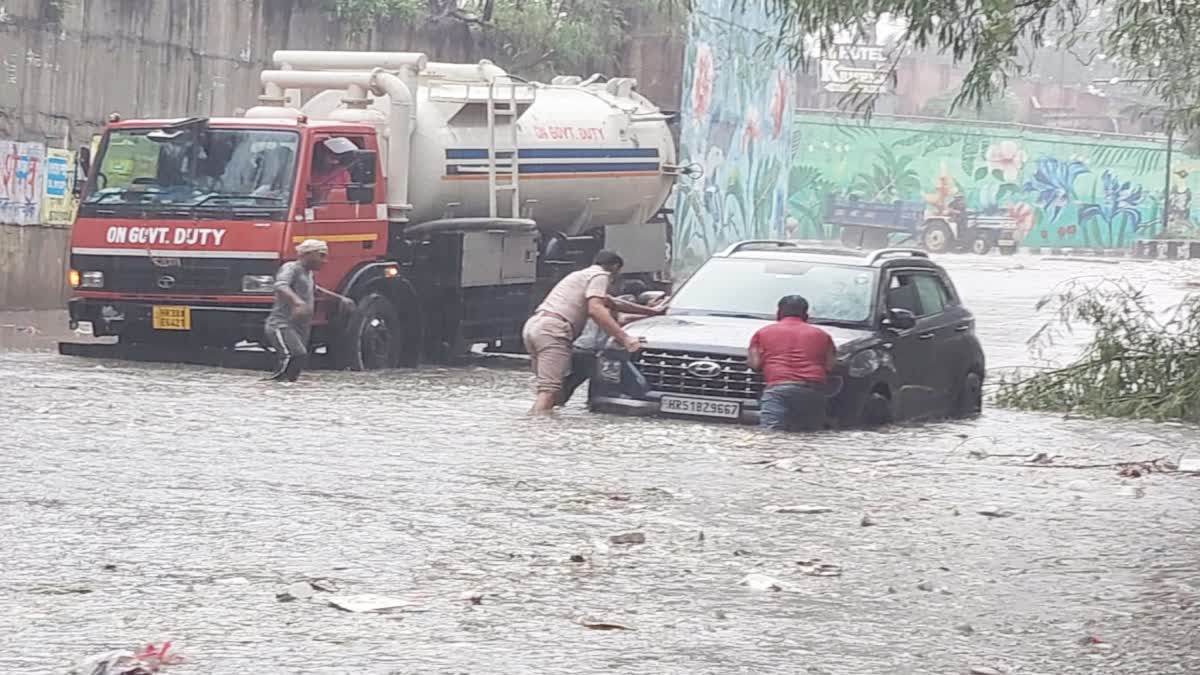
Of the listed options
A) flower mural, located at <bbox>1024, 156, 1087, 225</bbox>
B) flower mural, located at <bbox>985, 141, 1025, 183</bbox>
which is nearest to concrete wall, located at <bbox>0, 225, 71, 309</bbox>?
flower mural, located at <bbox>985, 141, 1025, 183</bbox>

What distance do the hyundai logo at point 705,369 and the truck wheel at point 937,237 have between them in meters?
49.2

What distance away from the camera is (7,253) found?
2411 centimetres

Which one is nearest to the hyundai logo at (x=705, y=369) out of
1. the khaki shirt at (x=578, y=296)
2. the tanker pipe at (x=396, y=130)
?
the khaki shirt at (x=578, y=296)

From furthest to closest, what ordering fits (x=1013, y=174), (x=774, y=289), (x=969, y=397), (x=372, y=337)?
1. (x=1013, y=174)
2. (x=372, y=337)
3. (x=969, y=397)
4. (x=774, y=289)

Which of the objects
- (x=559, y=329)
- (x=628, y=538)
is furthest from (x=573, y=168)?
(x=628, y=538)

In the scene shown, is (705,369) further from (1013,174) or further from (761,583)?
(1013,174)

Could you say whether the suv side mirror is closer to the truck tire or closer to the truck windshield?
the truck windshield

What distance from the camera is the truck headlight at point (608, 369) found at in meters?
15.3

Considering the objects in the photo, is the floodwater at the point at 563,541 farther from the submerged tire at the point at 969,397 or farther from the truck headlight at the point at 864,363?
the submerged tire at the point at 969,397

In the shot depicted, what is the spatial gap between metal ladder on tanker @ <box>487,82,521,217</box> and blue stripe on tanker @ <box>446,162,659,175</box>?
0.10 meters

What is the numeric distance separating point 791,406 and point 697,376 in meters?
0.87

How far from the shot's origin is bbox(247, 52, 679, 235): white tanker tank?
65.3ft

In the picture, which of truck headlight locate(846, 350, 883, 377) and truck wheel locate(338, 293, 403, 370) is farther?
truck wheel locate(338, 293, 403, 370)

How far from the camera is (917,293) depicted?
16.7 meters
